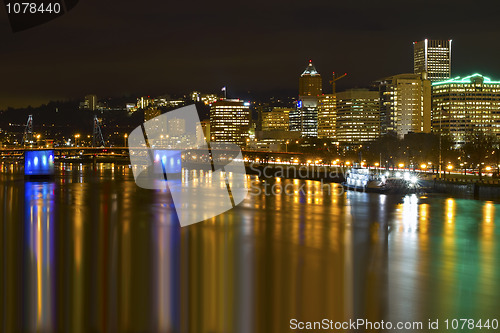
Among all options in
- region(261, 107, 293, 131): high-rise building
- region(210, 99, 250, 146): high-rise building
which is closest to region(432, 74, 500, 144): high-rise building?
region(210, 99, 250, 146): high-rise building

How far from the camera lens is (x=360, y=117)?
99.7 metres

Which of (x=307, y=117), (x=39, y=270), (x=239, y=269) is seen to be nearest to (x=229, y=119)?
(x=307, y=117)

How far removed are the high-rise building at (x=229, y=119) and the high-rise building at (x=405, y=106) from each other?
84.3ft

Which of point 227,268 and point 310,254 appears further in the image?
point 310,254

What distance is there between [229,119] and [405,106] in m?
32.7

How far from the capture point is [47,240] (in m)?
13.4

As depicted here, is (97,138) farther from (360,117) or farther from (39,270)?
(39,270)

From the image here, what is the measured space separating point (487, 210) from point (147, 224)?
12.5 metres

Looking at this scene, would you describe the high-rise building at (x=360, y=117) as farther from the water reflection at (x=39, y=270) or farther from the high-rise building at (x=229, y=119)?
the water reflection at (x=39, y=270)

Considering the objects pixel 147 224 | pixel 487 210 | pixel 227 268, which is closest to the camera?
pixel 227 268

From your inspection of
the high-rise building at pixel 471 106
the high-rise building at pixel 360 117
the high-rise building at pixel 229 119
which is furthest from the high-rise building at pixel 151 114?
the high-rise building at pixel 471 106

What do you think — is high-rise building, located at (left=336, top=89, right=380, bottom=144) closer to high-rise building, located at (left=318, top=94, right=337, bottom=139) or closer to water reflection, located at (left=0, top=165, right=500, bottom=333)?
high-rise building, located at (left=318, top=94, right=337, bottom=139)

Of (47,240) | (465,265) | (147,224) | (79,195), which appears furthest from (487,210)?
(79,195)

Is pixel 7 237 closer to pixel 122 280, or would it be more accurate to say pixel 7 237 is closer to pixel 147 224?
pixel 147 224
